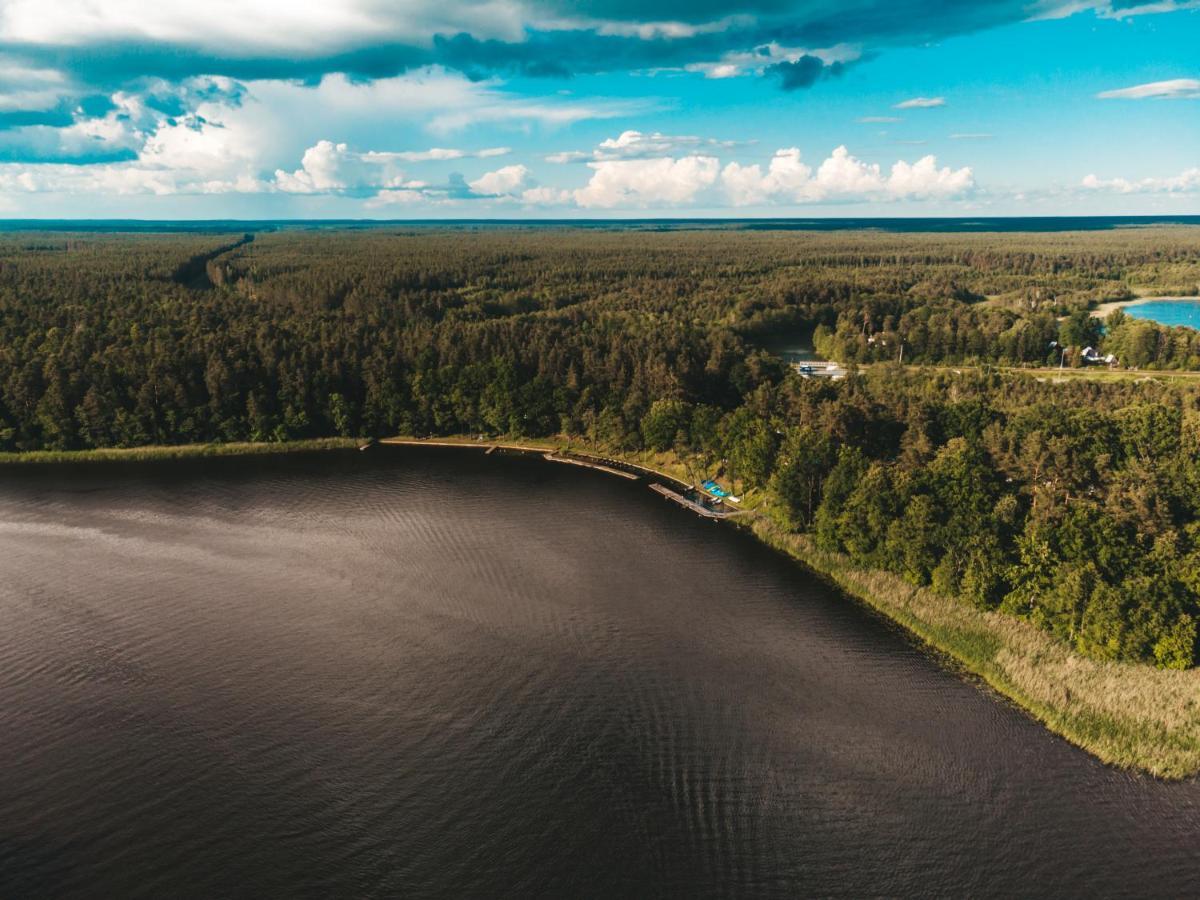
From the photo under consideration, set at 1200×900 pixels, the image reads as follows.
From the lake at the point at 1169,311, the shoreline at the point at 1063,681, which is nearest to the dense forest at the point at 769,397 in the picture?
the shoreline at the point at 1063,681

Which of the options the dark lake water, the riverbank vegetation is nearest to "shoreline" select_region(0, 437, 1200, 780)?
the riverbank vegetation

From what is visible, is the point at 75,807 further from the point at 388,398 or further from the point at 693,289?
the point at 693,289

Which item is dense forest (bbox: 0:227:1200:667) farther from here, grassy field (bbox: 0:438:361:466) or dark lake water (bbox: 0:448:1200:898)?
dark lake water (bbox: 0:448:1200:898)

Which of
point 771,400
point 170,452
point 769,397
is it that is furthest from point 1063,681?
point 170,452

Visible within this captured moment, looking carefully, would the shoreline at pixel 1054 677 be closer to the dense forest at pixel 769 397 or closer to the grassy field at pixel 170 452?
the dense forest at pixel 769 397

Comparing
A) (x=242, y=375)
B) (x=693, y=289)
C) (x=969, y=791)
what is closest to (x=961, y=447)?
(x=969, y=791)
